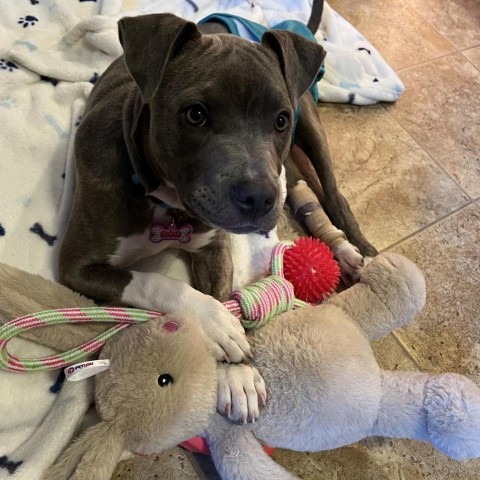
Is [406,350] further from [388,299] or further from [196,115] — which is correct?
[196,115]

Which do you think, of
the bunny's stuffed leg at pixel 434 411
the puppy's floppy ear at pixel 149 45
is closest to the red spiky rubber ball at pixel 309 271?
the bunny's stuffed leg at pixel 434 411

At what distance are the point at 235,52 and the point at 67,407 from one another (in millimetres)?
1444

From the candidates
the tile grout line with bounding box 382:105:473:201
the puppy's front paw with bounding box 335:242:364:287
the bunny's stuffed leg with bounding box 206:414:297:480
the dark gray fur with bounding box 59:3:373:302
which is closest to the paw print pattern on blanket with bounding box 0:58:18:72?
the dark gray fur with bounding box 59:3:373:302

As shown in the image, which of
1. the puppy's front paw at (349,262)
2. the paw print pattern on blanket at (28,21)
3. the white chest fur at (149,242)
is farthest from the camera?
the paw print pattern on blanket at (28,21)

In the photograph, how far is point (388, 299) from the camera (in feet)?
6.43

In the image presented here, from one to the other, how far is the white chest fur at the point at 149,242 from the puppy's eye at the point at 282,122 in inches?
23.4

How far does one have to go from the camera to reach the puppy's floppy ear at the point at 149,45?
5.58 ft

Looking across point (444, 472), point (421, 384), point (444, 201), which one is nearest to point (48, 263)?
point (421, 384)

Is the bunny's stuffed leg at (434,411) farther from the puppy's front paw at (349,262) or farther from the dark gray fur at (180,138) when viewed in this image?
the puppy's front paw at (349,262)

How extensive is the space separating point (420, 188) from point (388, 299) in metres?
1.56

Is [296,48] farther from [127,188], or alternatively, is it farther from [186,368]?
[186,368]

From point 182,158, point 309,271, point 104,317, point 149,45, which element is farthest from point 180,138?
point 309,271

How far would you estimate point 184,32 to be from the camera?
5.92 ft

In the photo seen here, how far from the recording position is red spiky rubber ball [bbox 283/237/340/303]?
228cm
